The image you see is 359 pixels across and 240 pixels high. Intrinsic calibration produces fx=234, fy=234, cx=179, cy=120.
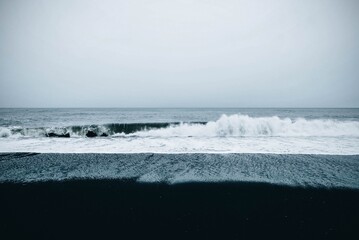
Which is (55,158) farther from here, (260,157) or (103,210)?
(260,157)

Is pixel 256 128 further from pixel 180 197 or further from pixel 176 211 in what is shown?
pixel 176 211

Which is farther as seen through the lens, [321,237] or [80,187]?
[80,187]

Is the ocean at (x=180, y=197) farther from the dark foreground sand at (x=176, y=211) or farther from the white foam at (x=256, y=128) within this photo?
the white foam at (x=256, y=128)

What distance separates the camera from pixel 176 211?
3.40 metres

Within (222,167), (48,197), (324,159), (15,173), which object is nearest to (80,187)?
(48,197)

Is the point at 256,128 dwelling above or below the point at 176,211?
below

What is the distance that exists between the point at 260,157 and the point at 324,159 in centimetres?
182

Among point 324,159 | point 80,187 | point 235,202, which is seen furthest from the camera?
point 324,159

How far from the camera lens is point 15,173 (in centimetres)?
549

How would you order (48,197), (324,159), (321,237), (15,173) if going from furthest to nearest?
(324,159) → (15,173) → (48,197) → (321,237)

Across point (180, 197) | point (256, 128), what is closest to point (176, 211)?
point (180, 197)

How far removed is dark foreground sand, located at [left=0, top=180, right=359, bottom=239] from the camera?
280cm

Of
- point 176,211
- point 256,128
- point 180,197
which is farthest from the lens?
point 256,128

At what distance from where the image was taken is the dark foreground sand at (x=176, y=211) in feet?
9.20
